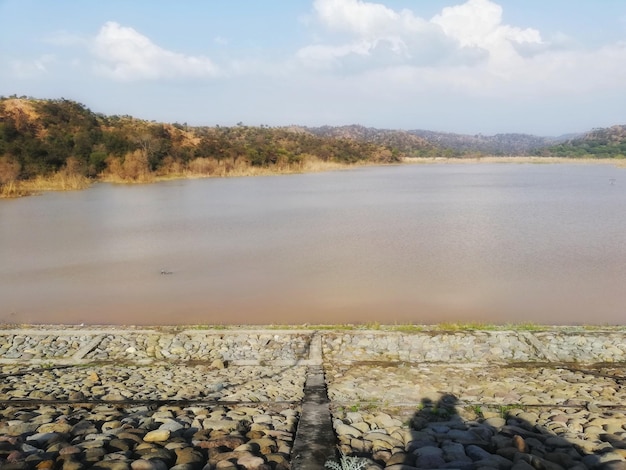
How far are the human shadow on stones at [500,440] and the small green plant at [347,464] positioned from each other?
0.12m

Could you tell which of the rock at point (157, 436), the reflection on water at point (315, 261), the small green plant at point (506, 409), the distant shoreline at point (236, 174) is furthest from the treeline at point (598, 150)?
the rock at point (157, 436)

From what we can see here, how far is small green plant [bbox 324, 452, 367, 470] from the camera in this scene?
2.78 m

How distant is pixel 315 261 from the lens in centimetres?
1024

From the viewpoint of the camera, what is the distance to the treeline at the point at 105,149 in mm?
27000

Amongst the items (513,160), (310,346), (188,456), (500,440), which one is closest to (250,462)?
(188,456)

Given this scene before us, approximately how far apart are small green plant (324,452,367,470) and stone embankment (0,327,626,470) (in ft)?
0.05

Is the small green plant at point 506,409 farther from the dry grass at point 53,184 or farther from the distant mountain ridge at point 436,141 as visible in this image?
the distant mountain ridge at point 436,141

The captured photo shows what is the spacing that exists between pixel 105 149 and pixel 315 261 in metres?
23.3

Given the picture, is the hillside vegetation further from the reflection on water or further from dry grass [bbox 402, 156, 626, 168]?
dry grass [bbox 402, 156, 626, 168]

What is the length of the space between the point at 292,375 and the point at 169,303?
11.9ft

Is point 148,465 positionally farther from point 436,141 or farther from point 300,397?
point 436,141

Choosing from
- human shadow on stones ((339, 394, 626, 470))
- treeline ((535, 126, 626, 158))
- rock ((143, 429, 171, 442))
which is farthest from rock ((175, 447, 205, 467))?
treeline ((535, 126, 626, 158))

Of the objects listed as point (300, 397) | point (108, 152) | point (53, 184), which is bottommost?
point (300, 397)

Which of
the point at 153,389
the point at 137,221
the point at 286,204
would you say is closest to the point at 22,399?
the point at 153,389
